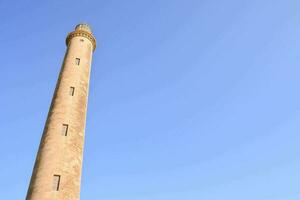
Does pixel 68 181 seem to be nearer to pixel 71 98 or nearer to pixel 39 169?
pixel 39 169

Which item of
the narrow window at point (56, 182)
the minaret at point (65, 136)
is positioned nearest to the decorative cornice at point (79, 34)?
the minaret at point (65, 136)

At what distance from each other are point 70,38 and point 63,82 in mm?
7057

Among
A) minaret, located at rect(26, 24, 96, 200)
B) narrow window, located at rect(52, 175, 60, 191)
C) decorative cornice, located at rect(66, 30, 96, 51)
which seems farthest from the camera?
decorative cornice, located at rect(66, 30, 96, 51)

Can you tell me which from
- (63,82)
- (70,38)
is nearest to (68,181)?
(63,82)

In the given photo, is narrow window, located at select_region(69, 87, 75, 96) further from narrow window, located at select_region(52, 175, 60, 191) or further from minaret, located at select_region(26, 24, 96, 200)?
narrow window, located at select_region(52, 175, 60, 191)

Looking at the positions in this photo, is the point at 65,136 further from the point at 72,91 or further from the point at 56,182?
the point at 72,91

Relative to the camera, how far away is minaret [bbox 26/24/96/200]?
23516 mm

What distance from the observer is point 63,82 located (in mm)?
30125

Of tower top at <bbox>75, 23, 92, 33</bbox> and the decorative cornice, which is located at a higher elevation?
tower top at <bbox>75, 23, 92, 33</bbox>

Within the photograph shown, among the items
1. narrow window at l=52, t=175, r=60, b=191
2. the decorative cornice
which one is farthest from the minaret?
the decorative cornice

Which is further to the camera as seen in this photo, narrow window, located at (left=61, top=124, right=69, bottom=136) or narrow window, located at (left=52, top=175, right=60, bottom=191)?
narrow window, located at (left=61, top=124, right=69, bottom=136)

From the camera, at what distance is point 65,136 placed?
26125mm

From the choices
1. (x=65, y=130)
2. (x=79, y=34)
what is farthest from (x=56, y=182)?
(x=79, y=34)

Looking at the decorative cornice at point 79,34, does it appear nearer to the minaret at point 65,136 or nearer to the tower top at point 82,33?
the tower top at point 82,33
